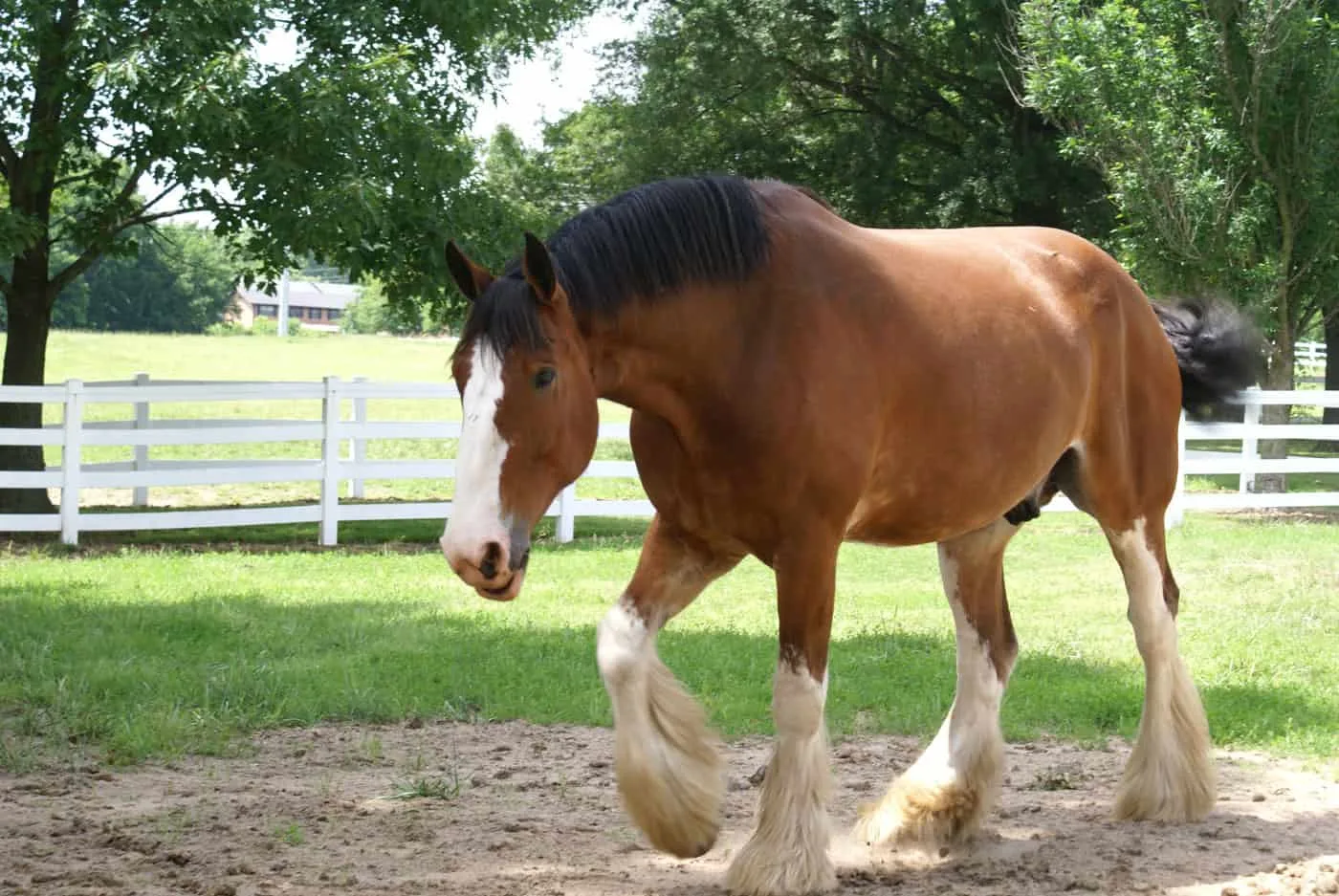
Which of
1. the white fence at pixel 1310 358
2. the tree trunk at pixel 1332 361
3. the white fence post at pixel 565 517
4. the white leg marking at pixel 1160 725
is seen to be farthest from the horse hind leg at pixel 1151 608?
the white fence at pixel 1310 358

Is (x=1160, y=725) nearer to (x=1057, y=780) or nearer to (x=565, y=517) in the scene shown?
(x=1057, y=780)

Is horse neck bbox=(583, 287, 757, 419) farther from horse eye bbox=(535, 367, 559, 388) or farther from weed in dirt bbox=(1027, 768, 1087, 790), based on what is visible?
weed in dirt bbox=(1027, 768, 1087, 790)

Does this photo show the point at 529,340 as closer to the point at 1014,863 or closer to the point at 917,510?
the point at 917,510

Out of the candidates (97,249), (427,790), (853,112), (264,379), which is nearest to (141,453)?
(97,249)

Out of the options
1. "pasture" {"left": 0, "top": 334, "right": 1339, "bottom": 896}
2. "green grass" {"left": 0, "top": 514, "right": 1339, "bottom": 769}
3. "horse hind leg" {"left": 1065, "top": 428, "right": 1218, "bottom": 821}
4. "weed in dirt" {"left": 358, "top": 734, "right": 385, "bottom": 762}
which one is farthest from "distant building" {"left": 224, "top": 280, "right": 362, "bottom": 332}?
"horse hind leg" {"left": 1065, "top": 428, "right": 1218, "bottom": 821}

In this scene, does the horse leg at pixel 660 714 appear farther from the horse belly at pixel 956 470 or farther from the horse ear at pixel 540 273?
the horse ear at pixel 540 273

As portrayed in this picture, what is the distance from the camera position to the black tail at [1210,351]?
5832mm

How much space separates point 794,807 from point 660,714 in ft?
1.67

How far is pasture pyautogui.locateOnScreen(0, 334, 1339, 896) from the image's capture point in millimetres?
4383

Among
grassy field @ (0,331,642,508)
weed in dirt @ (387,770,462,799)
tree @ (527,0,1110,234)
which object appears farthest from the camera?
tree @ (527,0,1110,234)

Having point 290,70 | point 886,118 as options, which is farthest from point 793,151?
point 290,70

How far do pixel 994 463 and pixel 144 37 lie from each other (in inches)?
407

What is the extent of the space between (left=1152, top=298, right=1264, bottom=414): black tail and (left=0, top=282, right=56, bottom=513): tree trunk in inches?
445

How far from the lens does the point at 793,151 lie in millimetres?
27297
